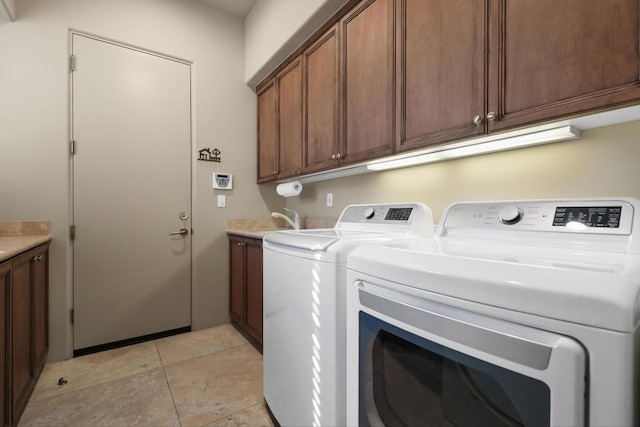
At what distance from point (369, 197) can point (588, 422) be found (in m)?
1.68

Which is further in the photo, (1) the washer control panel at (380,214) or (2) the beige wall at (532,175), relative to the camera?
(1) the washer control panel at (380,214)

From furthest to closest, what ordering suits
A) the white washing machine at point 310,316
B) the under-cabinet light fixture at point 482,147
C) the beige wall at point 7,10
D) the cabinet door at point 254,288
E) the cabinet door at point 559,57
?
the cabinet door at point 254,288, the beige wall at point 7,10, the under-cabinet light fixture at point 482,147, the white washing machine at point 310,316, the cabinet door at point 559,57

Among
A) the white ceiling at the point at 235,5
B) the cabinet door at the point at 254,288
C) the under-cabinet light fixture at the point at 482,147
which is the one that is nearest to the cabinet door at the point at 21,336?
the cabinet door at the point at 254,288

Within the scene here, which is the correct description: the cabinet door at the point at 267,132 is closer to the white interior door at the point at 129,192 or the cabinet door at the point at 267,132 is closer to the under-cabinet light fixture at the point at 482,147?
the white interior door at the point at 129,192

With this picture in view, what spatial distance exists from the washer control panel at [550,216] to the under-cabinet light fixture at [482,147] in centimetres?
27

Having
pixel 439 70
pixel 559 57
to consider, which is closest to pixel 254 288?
pixel 439 70

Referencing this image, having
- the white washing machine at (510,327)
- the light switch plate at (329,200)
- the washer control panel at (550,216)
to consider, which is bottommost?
the white washing machine at (510,327)

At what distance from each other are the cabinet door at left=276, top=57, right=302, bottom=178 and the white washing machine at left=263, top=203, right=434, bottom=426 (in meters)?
0.98

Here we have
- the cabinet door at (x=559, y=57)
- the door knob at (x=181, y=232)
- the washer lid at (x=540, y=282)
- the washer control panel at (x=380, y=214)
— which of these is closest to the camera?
the washer lid at (x=540, y=282)

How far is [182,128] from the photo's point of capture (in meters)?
2.60

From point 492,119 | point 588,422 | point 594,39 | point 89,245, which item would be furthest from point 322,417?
point 89,245

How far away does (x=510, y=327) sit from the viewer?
53 cm

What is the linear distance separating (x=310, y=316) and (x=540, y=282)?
787 mm

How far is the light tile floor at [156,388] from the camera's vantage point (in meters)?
1.53
